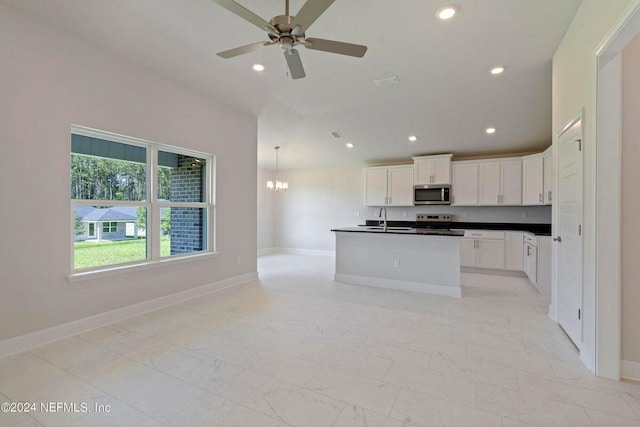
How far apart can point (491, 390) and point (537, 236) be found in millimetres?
3472

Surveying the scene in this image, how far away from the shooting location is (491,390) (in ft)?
6.33

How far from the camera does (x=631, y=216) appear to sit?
6.64 ft

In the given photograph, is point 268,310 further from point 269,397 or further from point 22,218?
point 22,218

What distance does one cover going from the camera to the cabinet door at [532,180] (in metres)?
5.34

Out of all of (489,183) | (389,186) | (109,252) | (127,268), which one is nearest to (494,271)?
(489,183)

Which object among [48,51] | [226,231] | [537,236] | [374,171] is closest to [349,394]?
[226,231]

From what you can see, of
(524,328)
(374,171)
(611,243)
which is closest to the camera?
(611,243)

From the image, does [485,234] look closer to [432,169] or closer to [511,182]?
[511,182]

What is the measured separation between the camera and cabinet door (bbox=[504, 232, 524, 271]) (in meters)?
5.32

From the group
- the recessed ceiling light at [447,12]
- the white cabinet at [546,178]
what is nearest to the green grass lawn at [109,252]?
the recessed ceiling light at [447,12]

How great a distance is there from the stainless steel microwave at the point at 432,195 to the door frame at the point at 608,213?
421 cm

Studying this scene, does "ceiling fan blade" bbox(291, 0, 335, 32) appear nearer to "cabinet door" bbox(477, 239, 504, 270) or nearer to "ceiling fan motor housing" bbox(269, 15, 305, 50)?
"ceiling fan motor housing" bbox(269, 15, 305, 50)

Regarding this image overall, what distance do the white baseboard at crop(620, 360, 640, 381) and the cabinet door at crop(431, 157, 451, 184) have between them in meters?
4.58

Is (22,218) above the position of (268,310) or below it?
above
